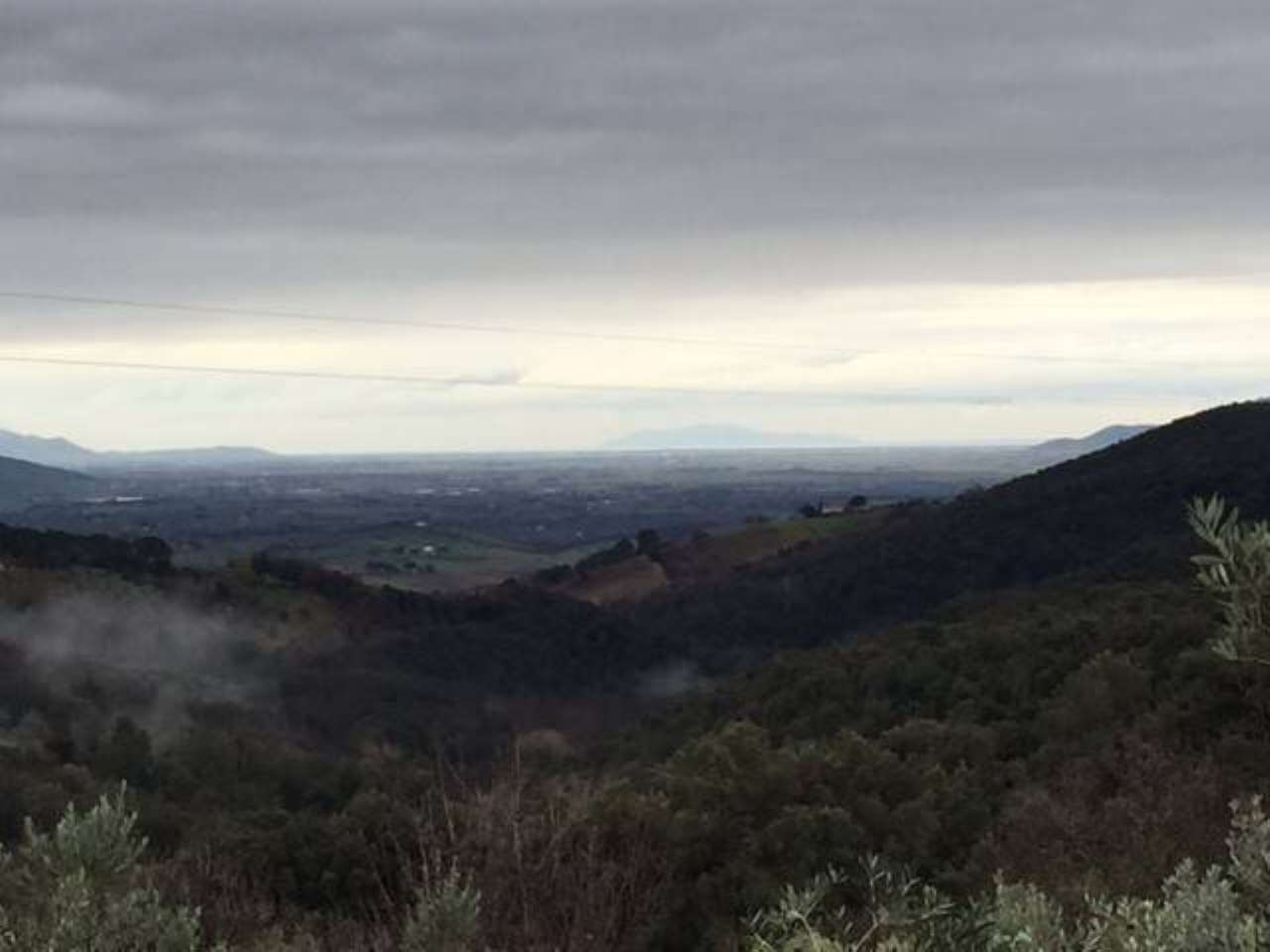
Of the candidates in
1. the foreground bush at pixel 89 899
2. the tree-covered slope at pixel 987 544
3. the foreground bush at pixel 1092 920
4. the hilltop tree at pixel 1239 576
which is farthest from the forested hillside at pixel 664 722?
the hilltop tree at pixel 1239 576

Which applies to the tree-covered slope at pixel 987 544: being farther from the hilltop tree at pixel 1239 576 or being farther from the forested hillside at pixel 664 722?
the hilltop tree at pixel 1239 576

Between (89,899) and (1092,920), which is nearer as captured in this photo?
(1092,920)

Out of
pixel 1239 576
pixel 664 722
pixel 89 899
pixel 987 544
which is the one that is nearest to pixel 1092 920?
pixel 1239 576

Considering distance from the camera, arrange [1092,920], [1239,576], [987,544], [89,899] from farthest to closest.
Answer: [987,544]
[89,899]
[1239,576]
[1092,920]

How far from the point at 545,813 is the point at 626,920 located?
3.74 meters

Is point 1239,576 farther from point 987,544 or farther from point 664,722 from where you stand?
point 987,544

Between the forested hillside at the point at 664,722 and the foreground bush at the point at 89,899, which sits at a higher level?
the foreground bush at the point at 89,899

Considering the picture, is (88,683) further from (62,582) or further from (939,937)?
(939,937)

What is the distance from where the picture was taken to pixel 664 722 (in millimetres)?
84938

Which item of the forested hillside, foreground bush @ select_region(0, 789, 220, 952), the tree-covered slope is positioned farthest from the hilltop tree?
the tree-covered slope

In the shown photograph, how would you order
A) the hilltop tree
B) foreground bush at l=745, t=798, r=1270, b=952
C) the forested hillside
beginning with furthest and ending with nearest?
1. the forested hillside
2. the hilltop tree
3. foreground bush at l=745, t=798, r=1270, b=952

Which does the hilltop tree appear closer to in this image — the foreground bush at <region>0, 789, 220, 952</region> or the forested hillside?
the forested hillside

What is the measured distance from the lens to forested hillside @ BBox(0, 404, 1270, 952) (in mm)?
27844

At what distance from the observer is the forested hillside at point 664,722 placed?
91.4 ft
